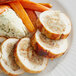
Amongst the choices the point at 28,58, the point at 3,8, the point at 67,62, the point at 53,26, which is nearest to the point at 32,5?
the point at 3,8

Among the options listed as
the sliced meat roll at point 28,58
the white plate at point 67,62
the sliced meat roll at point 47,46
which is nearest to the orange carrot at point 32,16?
the sliced meat roll at point 47,46

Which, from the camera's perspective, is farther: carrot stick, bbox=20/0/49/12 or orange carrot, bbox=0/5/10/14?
carrot stick, bbox=20/0/49/12

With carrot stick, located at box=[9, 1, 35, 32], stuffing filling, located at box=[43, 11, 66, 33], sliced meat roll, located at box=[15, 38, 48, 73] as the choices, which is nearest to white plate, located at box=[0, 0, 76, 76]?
sliced meat roll, located at box=[15, 38, 48, 73]

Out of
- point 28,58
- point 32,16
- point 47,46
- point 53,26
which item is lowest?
point 28,58

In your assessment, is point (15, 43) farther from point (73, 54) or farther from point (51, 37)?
point (73, 54)

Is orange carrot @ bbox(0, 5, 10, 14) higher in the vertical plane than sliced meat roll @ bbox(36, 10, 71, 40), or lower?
higher

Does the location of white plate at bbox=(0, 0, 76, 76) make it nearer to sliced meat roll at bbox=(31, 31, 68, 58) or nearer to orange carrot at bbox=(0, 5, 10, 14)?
sliced meat roll at bbox=(31, 31, 68, 58)

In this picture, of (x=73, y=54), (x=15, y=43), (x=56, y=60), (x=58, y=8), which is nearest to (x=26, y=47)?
(x=15, y=43)

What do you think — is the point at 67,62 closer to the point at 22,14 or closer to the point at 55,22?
the point at 55,22
